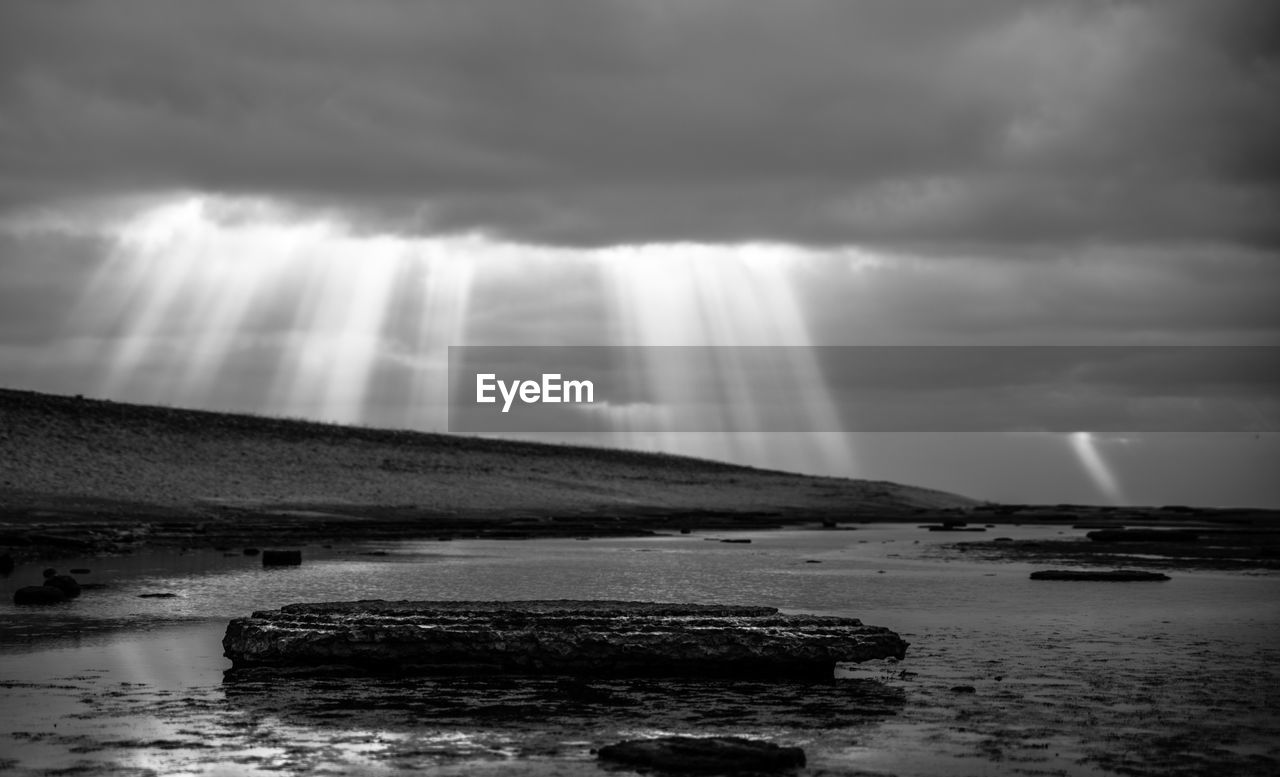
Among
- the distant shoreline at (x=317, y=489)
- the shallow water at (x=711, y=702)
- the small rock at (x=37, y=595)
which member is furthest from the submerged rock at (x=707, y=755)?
the distant shoreline at (x=317, y=489)

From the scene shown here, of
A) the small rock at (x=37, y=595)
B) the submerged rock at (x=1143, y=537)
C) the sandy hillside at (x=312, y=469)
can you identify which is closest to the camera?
the small rock at (x=37, y=595)

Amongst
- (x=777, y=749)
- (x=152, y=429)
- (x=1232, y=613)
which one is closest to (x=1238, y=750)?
(x=777, y=749)

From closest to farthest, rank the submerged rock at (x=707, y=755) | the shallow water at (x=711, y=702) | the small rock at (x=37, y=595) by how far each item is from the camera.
Result: the submerged rock at (x=707, y=755), the shallow water at (x=711, y=702), the small rock at (x=37, y=595)

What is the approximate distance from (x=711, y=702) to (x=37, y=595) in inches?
562

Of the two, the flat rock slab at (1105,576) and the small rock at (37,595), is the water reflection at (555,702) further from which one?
the flat rock slab at (1105,576)

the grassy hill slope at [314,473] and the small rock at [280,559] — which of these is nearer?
the small rock at [280,559]

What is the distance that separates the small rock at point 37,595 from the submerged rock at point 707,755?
607 inches

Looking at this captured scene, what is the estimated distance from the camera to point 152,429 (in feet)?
263

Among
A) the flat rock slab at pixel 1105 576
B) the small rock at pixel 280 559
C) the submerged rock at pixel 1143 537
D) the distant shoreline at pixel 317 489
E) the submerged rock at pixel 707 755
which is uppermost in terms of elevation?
the distant shoreline at pixel 317 489

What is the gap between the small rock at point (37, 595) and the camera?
869 inches

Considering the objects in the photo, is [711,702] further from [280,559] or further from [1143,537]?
[1143,537]

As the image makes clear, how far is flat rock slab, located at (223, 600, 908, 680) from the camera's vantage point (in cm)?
1430

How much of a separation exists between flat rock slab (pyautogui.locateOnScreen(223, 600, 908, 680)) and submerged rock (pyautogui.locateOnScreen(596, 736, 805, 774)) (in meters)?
4.22

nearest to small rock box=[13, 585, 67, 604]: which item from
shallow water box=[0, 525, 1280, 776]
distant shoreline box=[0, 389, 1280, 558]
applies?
shallow water box=[0, 525, 1280, 776]
